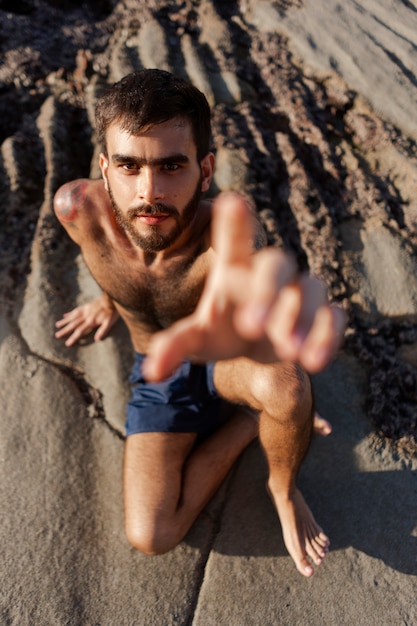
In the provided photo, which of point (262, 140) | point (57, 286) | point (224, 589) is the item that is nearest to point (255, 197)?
point (262, 140)

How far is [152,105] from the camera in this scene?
148 cm

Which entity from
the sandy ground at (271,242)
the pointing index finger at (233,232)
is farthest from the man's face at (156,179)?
the sandy ground at (271,242)

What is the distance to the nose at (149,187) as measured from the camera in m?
1.44

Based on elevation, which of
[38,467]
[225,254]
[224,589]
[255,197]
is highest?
[225,254]

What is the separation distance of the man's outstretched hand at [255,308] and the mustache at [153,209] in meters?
0.64

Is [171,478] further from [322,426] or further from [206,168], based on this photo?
[206,168]

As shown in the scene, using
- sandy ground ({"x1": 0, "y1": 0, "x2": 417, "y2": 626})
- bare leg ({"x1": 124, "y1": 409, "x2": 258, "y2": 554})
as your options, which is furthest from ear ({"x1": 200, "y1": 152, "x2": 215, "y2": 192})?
bare leg ({"x1": 124, "y1": 409, "x2": 258, "y2": 554})

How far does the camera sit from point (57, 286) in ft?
7.55

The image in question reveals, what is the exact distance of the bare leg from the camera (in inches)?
68.7

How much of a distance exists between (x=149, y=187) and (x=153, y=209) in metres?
0.06

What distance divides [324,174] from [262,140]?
1.07 feet

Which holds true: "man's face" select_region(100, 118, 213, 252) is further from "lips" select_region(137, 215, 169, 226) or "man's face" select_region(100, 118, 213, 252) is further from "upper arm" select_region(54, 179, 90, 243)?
"upper arm" select_region(54, 179, 90, 243)

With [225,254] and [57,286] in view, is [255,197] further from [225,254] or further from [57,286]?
[225,254]

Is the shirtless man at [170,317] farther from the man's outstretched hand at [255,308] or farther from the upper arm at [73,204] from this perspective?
the man's outstretched hand at [255,308]
